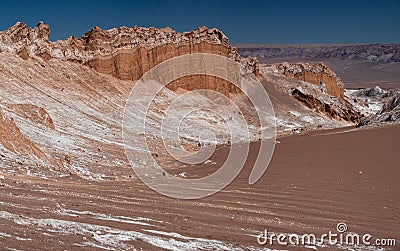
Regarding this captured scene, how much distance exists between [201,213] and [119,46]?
38.3 meters

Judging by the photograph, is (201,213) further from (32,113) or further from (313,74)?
(313,74)

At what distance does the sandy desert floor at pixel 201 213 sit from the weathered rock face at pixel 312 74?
65114 millimetres

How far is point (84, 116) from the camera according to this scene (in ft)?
88.3

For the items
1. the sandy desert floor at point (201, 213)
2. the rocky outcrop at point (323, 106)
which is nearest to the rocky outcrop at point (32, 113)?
→ the sandy desert floor at point (201, 213)

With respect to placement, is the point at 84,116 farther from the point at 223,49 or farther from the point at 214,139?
the point at 223,49

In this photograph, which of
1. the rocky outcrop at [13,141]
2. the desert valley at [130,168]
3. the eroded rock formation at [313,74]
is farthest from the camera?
the eroded rock formation at [313,74]

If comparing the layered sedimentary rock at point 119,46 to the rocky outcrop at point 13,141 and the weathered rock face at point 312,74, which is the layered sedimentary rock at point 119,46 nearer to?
the rocky outcrop at point 13,141

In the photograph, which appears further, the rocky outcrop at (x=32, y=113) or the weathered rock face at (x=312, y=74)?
the weathered rock face at (x=312, y=74)

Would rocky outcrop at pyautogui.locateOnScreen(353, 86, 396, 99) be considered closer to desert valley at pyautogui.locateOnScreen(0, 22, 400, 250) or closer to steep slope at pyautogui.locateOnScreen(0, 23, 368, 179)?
steep slope at pyautogui.locateOnScreen(0, 23, 368, 179)

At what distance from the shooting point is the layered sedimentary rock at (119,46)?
33.7m

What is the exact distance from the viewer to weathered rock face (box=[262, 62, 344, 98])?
7494cm

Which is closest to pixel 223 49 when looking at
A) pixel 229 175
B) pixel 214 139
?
pixel 214 139

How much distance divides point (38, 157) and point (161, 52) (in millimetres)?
35325

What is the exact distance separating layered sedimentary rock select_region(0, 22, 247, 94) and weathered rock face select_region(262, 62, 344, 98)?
23.5m
